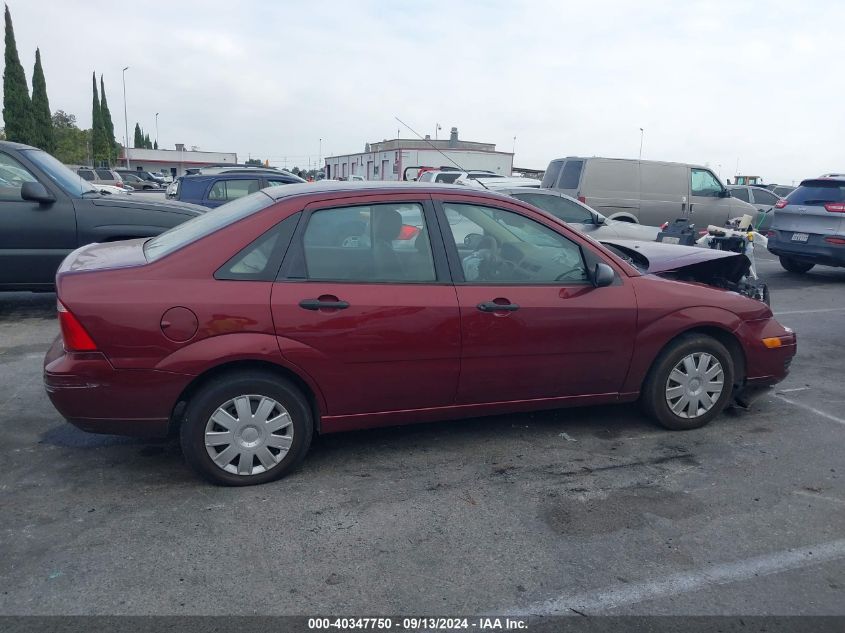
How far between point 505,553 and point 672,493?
1.20m

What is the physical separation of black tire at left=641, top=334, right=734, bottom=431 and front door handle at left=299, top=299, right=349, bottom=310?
215cm

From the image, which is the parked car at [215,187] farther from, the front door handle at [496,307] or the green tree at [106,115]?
the green tree at [106,115]

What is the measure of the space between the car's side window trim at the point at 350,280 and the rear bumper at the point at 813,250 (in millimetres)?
9475

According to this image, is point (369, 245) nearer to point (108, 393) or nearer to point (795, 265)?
point (108, 393)

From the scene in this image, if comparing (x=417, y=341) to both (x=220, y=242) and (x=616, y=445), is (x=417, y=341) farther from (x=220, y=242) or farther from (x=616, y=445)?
(x=616, y=445)

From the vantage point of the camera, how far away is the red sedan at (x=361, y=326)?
12.5ft

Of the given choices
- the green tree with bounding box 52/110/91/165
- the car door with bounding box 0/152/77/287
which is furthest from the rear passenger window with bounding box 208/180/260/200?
the green tree with bounding box 52/110/91/165

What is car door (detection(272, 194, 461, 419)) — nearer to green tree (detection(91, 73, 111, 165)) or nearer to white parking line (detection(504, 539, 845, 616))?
white parking line (detection(504, 539, 845, 616))

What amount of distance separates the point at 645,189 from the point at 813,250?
3524 millimetres

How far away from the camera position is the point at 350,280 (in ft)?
13.4

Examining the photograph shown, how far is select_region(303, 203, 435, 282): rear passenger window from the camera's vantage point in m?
4.09

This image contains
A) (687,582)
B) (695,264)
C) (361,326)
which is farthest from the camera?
(695,264)

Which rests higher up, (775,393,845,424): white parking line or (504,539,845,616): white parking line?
(775,393,845,424): white parking line

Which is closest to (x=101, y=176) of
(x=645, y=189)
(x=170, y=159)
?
(x=645, y=189)
